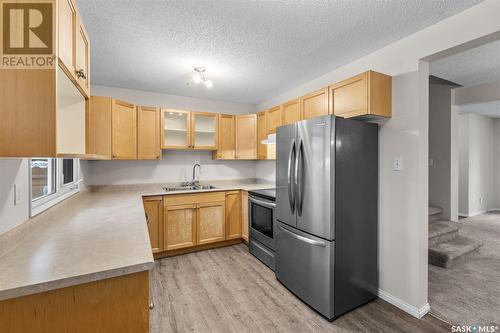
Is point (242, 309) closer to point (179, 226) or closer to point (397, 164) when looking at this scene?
point (179, 226)

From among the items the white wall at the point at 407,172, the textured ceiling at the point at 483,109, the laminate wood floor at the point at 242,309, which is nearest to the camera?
the laminate wood floor at the point at 242,309

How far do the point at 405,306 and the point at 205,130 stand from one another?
344 centimetres

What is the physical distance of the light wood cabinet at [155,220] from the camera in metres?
3.14

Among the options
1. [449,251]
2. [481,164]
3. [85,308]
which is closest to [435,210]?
[449,251]

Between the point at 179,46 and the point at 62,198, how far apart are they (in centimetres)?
180

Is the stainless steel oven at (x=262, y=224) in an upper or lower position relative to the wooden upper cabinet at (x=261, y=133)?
lower

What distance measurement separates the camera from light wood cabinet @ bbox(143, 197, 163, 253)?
124 inches

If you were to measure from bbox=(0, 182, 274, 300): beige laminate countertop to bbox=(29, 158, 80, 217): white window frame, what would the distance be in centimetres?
5

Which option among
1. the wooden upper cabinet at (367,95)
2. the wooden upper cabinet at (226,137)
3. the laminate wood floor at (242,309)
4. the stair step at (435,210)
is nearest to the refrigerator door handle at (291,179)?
the wooden upper cabinet at (367,95)

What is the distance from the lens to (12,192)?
127 cm

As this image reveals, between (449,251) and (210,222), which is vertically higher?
(210,222)

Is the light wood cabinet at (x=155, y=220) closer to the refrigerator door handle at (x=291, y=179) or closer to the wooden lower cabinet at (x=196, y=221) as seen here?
the wooden lower cabinet at (x=196, y=221)

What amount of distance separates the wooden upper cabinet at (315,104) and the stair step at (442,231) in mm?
2406

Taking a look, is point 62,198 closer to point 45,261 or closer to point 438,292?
point 45,261
